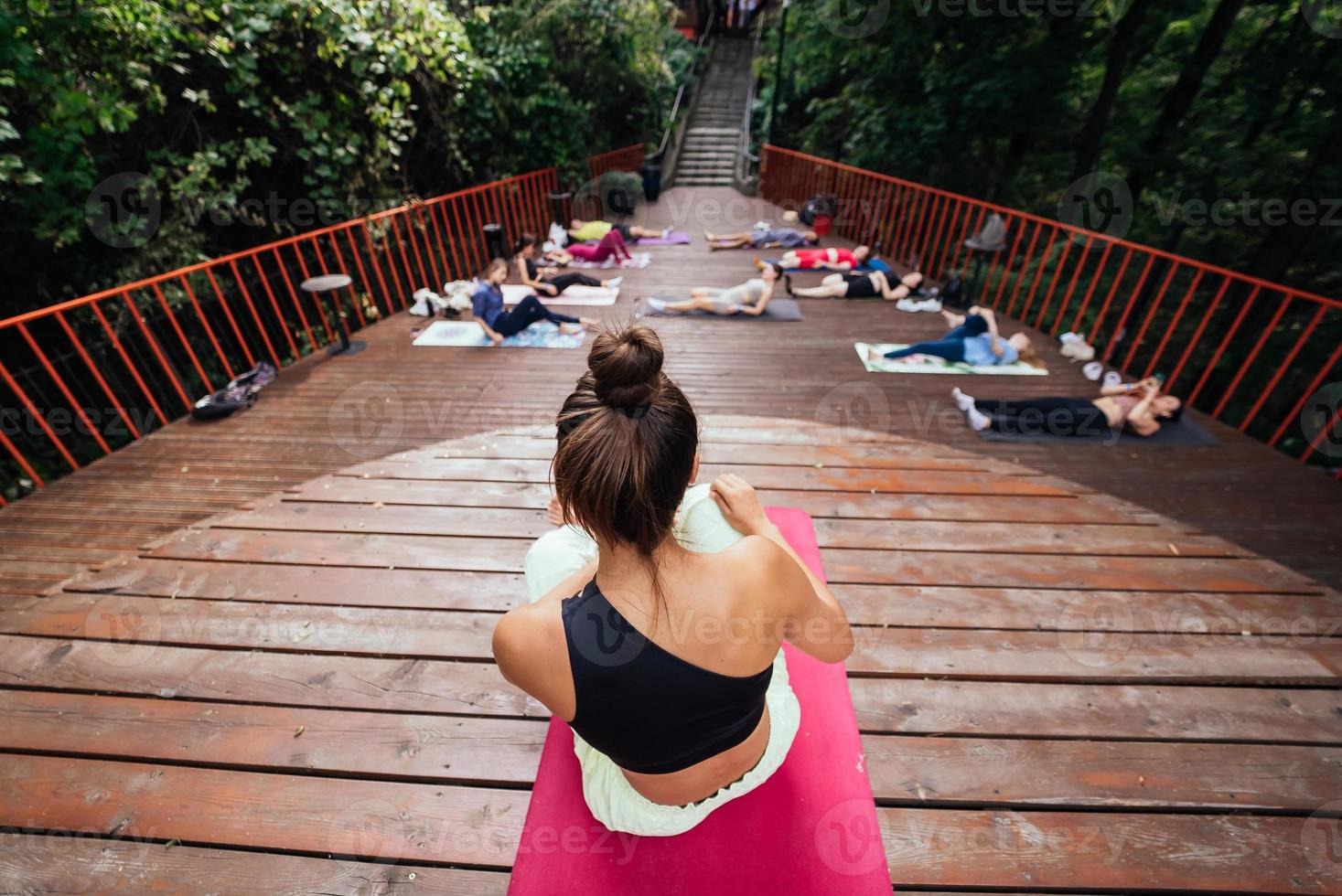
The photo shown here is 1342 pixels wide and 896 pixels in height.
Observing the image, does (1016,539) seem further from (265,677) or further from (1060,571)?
(265,677)

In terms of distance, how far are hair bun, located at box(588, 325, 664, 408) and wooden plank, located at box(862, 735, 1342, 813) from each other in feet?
5.30

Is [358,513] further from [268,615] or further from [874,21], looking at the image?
[874,21]

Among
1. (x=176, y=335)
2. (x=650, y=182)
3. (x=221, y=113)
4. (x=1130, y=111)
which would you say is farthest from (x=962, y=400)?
(x=650, y=182)

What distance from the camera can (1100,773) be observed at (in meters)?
1.77

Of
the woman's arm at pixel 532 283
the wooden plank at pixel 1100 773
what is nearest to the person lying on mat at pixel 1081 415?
the wooden plank at pixel 1100 773

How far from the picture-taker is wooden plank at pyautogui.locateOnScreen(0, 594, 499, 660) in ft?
7.26

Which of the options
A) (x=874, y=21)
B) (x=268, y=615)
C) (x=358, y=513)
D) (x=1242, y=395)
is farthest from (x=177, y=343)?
(x=1242, y=395)

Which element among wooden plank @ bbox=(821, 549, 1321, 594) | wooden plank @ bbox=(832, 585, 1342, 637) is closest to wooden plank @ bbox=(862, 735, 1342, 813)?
wooden plank @ bbox=(832, 585, 1342, 637)

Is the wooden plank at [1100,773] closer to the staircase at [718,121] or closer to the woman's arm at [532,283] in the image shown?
the woman's arm at [532,283]

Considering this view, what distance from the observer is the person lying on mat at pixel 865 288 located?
20.8 ft

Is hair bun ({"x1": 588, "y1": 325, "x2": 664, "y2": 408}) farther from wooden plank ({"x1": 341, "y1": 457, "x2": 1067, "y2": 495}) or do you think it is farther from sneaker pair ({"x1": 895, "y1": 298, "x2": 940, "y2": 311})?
sneaker pair ({"x1": 895, "y1": 298, "x2": 940, "y2": 311})

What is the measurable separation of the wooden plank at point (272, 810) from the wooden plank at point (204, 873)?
3 centimetres

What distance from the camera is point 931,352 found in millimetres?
4762

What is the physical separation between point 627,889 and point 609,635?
0.79 metres
